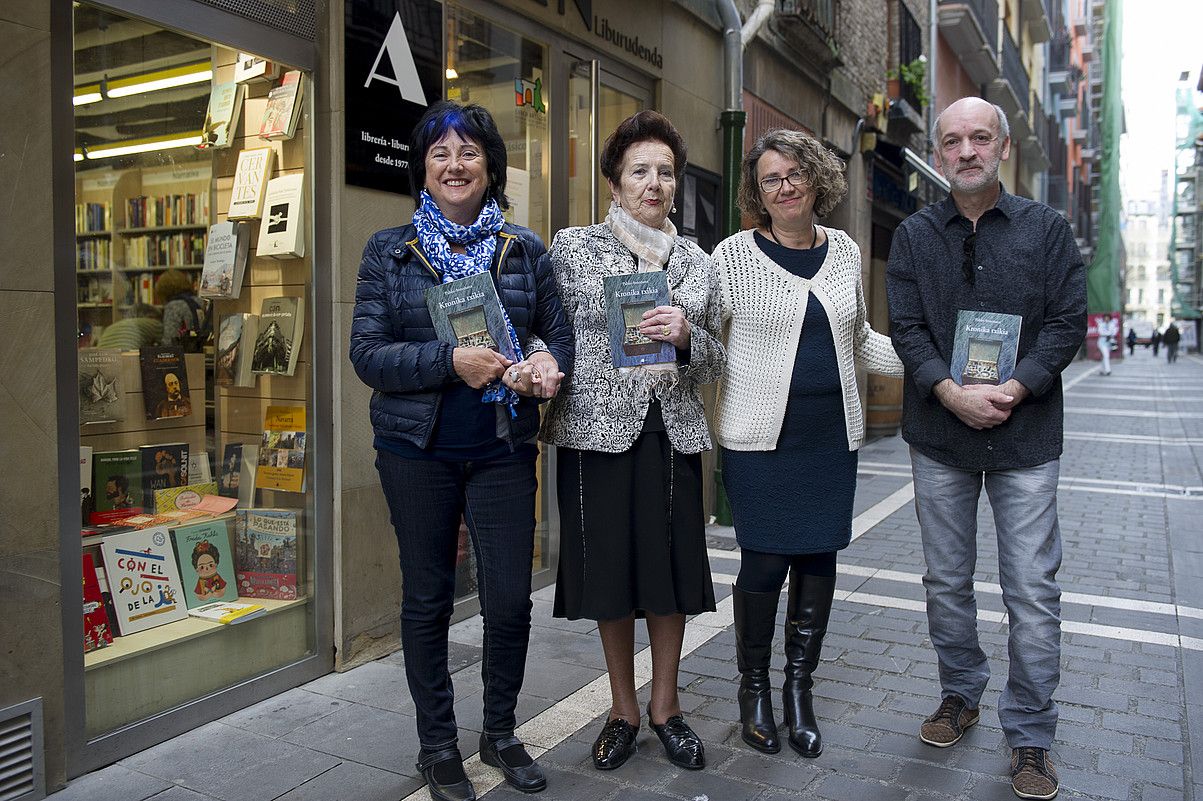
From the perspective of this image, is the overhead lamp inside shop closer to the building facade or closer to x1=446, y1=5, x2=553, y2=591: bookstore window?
the building facade

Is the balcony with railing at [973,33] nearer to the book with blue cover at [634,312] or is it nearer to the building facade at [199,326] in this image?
the building facade at [199,326]

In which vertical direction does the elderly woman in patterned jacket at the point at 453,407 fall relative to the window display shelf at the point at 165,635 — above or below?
above

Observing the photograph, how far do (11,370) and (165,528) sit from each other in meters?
1.02

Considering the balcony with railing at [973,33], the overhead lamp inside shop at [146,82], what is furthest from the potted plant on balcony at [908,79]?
the overhead lamp inside shop at [146,82]

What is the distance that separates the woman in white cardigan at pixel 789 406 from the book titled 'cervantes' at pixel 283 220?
184 cm

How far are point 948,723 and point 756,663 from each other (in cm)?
72

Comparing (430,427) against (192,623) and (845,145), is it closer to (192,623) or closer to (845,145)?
(192,623)

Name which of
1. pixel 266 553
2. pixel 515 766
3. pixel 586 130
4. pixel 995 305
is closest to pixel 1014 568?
pixel 995 305

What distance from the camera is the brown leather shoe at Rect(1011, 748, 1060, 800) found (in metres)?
3.13

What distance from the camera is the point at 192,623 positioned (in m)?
3.94

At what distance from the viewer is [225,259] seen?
421 centimetres

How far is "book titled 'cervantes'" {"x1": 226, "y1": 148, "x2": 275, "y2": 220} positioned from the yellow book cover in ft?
2.73

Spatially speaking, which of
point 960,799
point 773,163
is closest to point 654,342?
point 773,163

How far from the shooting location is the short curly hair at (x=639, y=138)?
10.6 feet
